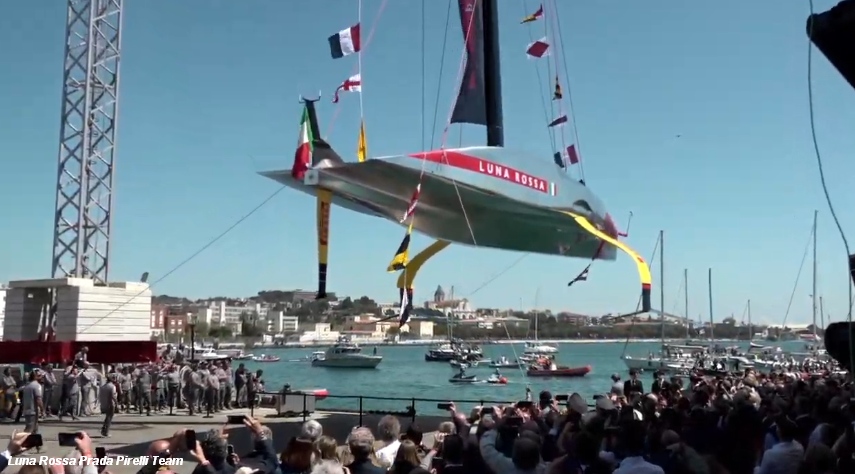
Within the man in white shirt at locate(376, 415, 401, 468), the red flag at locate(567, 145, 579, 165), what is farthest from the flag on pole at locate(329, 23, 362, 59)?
the man in white shirt at locate(376, 415, 401, 468)

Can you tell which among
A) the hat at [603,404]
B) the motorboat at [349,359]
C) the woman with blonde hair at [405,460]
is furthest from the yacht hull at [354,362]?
the woman with blonde hair at [405,460]

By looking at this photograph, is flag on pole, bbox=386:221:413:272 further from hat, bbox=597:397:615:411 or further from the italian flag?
hat, bbox=597:397:615:411

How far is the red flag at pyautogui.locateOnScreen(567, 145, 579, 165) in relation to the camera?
1938 cm

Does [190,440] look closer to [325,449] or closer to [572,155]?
[325,449]

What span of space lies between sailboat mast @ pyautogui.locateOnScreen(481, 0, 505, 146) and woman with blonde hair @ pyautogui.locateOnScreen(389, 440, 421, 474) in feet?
38.8

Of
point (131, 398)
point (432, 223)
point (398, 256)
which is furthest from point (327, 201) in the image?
point (131, 398)

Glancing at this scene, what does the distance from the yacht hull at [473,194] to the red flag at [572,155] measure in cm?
149

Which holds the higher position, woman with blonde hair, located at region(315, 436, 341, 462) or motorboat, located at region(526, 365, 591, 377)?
woman with blonde hair, located at region(315, 436, 341, 462)

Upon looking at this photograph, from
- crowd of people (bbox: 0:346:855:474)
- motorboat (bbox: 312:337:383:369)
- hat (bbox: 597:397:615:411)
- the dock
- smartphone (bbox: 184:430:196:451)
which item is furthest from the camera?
motorboat (bbox: 312:337:383:369)

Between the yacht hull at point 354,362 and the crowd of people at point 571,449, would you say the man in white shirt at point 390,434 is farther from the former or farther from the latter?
the yacht hull at point 354,362

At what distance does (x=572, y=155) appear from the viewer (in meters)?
19.4

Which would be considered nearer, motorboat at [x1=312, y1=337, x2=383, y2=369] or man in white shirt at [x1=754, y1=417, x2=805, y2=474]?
man in white shirt at [x1=754, y1=417, x2=805, y2=474]

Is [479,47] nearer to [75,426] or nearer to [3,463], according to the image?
[75,426]

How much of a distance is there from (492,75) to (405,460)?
12.7m
